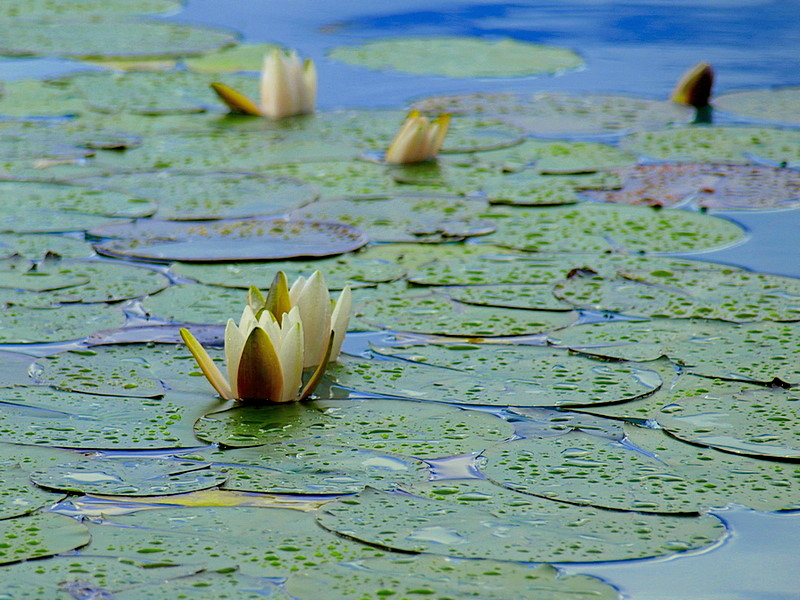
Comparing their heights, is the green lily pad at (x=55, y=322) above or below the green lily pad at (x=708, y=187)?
below

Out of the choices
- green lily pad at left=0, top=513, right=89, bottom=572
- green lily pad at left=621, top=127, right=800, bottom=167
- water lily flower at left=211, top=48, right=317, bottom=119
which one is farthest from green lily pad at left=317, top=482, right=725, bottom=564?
water lily flower at left=211, top=48, right=317, bottom=119

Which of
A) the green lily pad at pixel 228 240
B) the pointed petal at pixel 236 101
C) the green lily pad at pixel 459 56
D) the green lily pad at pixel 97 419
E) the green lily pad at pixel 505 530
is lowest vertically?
the green lily pad at pixel 505 530

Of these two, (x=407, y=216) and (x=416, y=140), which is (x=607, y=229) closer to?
(x=407, y=216)

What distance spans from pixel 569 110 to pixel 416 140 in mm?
1115

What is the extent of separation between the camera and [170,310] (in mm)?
2871

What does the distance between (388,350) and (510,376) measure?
1.04 ft

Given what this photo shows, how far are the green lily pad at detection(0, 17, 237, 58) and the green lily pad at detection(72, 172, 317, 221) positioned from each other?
2353 millimetres

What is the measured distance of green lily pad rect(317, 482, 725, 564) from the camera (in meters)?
1.75

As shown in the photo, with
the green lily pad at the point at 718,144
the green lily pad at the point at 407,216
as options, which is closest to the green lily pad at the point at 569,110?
the green lily pad at the point at 718,144

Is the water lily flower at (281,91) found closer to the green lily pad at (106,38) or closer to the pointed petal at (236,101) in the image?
the pointed petal at (236,101)

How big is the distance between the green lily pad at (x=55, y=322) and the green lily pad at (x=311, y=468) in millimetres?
762

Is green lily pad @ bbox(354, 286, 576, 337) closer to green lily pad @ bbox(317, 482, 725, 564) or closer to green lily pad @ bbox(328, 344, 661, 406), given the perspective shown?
green lily pad @ bbox(328, 344, 661, 406)

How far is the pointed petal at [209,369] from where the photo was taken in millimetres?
2287

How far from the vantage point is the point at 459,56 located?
6.36 metres
